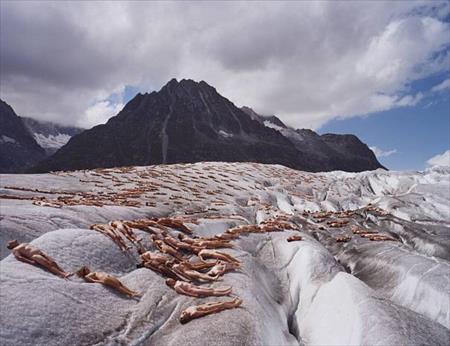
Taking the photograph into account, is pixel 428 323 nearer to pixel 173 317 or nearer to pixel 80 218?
pixel 173 317

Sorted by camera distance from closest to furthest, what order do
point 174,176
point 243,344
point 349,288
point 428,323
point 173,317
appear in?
point 243,344, point 173,317, point 428,323, point 349,288, point 174,176

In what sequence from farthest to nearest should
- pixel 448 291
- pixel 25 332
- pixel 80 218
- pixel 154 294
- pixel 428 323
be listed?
pixel 80 218 < pixel 448 291 < pixel 428 323 < pixel 154 294 < pixel 25 332

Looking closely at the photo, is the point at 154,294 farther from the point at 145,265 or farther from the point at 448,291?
the point at 448,291

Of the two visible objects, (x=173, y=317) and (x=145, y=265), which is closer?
(x=173, y=317)

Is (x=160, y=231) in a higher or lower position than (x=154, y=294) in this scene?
higher

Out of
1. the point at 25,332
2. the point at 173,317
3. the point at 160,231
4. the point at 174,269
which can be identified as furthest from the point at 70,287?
the point at 160,231

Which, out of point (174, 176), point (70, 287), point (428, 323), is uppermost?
point (174, 176)

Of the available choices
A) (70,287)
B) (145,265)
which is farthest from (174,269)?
(70,287)

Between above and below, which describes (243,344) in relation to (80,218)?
below

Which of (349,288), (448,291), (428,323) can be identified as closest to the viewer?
(428,323)
